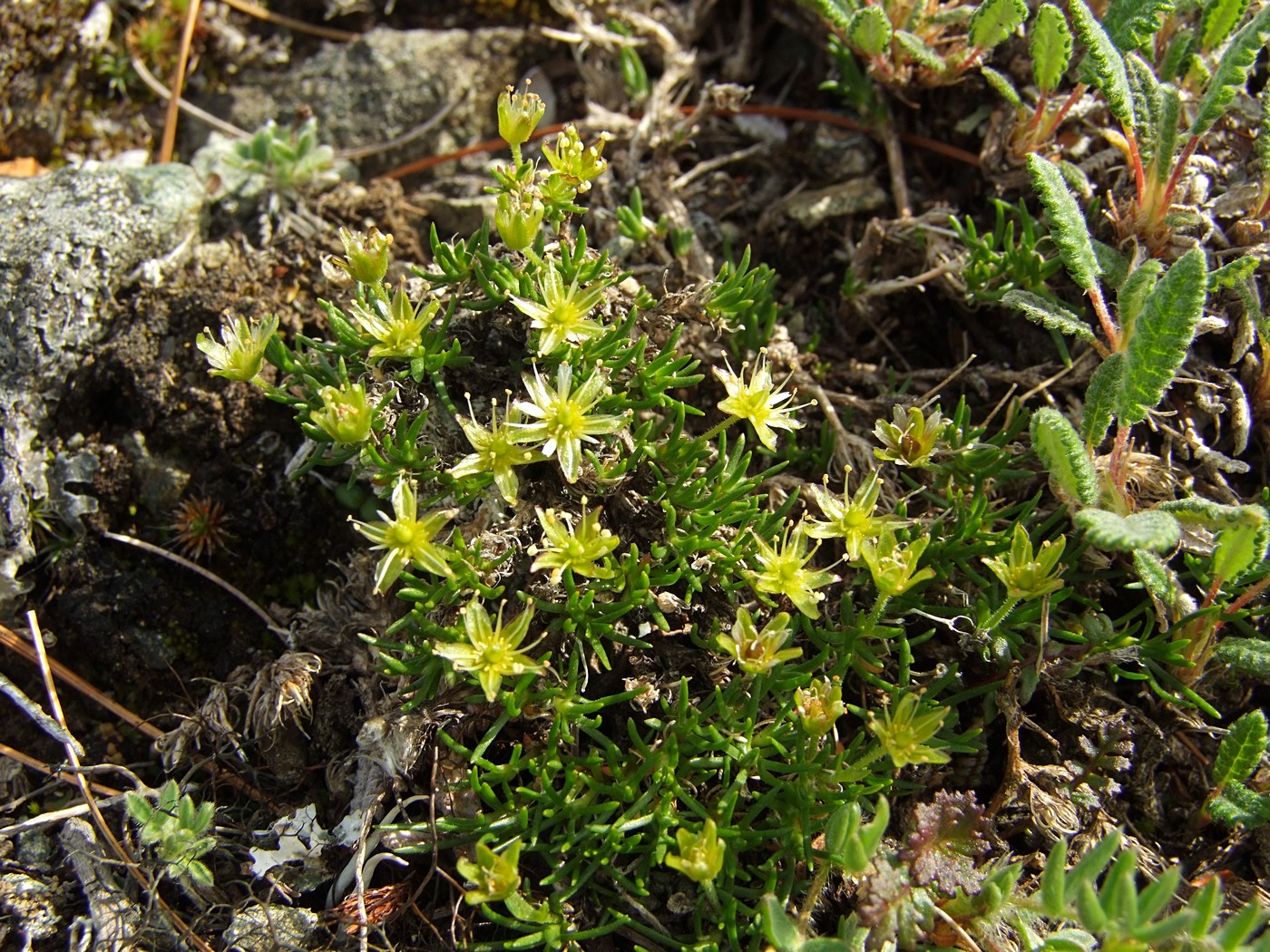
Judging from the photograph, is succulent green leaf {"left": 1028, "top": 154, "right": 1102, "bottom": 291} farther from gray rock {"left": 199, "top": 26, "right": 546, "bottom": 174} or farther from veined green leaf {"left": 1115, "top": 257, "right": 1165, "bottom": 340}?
gray rock {"left": 199, "top": 26, "right": 546, "bottom": 174}

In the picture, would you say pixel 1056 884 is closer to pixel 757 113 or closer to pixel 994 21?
pixel 994 21

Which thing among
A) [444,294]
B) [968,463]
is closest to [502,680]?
[444,294]

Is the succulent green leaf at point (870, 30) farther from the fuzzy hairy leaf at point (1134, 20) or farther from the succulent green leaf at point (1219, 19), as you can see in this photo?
the succulent green leaf at point (1219, 19)

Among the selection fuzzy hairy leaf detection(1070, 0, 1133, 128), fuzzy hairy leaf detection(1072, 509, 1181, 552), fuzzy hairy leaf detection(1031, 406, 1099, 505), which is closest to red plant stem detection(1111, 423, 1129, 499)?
fuzzy hairy leaf detection(1031, 406, 1099, 505)

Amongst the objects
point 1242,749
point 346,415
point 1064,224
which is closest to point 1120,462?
point 1064,224

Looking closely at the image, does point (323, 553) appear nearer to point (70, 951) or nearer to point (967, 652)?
point (70, 951)

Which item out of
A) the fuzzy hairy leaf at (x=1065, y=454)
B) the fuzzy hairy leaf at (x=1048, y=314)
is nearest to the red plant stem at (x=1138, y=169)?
the fuzzy hairy leaf at (x=1048, y=314)

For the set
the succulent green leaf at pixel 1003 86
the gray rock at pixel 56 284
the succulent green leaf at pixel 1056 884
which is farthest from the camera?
the succulent green leaf at pixel 1003 86
